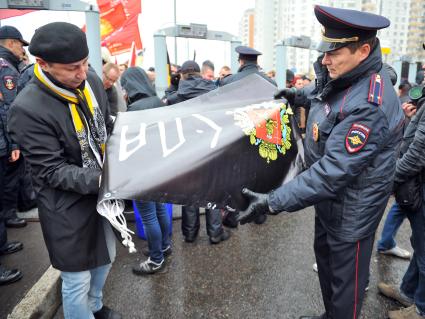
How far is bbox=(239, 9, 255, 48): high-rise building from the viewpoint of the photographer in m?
92.3

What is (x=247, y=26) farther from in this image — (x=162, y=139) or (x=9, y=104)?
(x=162, y=139)

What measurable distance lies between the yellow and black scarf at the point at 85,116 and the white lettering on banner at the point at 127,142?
237 millimetres

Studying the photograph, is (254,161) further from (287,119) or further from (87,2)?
(87,2)

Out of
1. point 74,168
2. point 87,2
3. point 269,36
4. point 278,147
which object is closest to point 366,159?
point 278,147

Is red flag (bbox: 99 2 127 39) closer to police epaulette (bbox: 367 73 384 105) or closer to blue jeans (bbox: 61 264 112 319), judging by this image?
blue jeans (bbox: 61 264 112 319)

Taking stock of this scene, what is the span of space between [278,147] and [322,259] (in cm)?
90

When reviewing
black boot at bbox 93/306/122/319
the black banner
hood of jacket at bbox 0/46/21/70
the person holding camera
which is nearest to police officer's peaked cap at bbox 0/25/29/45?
hood of jacket at bbox 0/46/21/70

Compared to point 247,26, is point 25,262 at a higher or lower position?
lower

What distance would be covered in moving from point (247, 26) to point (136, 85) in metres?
105

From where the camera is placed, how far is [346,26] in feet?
5.96

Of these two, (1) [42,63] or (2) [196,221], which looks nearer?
(1) [42,63]

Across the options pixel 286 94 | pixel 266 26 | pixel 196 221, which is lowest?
pixel 196 221

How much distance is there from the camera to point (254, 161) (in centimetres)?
199

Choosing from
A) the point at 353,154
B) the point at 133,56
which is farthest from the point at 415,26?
the point at 353,154
